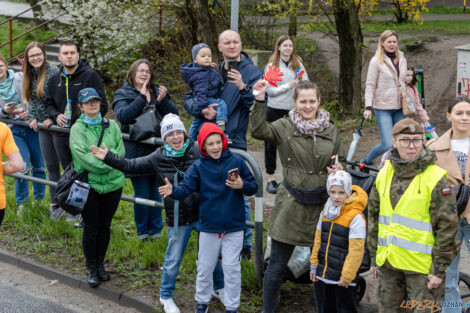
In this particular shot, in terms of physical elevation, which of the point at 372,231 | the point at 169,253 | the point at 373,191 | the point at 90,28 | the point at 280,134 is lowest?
the point at 169,253

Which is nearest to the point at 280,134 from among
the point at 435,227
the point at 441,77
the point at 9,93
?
the point at 435,227

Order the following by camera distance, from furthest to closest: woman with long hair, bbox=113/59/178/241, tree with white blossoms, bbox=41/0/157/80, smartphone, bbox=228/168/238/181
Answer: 1. tree with white blossoms, bbox=41/0/157/80
2. woman with long hair, bbox=113/59/178/241
3. smartphone, bbox=228/168/238/181

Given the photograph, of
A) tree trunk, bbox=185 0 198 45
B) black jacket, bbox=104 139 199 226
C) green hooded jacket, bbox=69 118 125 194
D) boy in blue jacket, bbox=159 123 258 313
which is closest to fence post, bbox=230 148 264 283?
boy in blue jacket, bbox=159 123 258 313

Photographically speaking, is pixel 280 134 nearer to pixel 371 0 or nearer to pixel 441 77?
pixel 371 0

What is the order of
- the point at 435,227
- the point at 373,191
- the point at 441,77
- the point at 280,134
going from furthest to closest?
the point at 441,77, the point at 280,134, the point at 373,191, the point at 435,227

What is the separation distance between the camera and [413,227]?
4.28 meters

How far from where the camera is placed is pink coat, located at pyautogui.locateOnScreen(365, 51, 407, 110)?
26.1 ft

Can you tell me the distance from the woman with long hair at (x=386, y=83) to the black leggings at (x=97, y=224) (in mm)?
3401

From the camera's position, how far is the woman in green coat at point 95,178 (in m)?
6.04

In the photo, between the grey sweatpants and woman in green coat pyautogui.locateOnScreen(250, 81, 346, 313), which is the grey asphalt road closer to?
the grey sweatpants

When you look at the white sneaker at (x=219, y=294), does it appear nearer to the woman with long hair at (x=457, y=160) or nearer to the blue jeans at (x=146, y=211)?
the blue jeans at (x=146, y=211)

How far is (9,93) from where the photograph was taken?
8.18m

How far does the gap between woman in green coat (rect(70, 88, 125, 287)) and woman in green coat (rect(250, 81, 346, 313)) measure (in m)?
1.75

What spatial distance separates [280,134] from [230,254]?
1074mm
